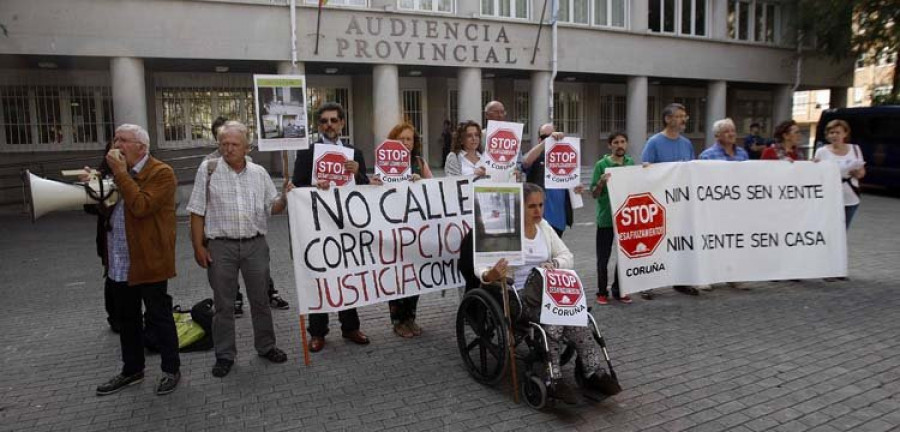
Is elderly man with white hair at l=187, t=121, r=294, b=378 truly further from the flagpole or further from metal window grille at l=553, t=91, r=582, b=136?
metal window grille at l=553, t=91, r=582, b=136

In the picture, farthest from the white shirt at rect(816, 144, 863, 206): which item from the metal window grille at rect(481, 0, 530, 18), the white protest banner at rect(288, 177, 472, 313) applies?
the metal window grille at rect(481, 0, 530, 18)

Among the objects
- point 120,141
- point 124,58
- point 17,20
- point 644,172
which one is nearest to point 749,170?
point 644,172

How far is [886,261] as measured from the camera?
8.62m

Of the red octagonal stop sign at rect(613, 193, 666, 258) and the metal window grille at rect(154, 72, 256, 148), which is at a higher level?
the metal window grille at rect(154, 72, 256, 148)

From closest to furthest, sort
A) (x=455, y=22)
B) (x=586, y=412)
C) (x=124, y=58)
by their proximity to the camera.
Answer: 1. (x=586, y=412)
2. (x=124, y=58)
3. (x=455, y=22)

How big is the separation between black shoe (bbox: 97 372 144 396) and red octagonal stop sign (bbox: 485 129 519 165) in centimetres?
363

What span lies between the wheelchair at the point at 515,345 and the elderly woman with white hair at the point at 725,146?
3.85 m

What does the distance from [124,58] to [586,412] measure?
14509mm

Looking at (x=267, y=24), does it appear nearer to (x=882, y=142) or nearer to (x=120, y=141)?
(x=120, y=141)

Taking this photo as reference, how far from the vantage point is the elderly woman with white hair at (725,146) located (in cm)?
705

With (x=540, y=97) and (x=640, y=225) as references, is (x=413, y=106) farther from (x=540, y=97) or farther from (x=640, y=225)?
(x=640, y=225)

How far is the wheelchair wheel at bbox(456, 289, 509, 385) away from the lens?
13.9 ft

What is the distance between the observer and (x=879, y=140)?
59.6ft

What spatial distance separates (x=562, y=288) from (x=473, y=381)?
41.2 inches
